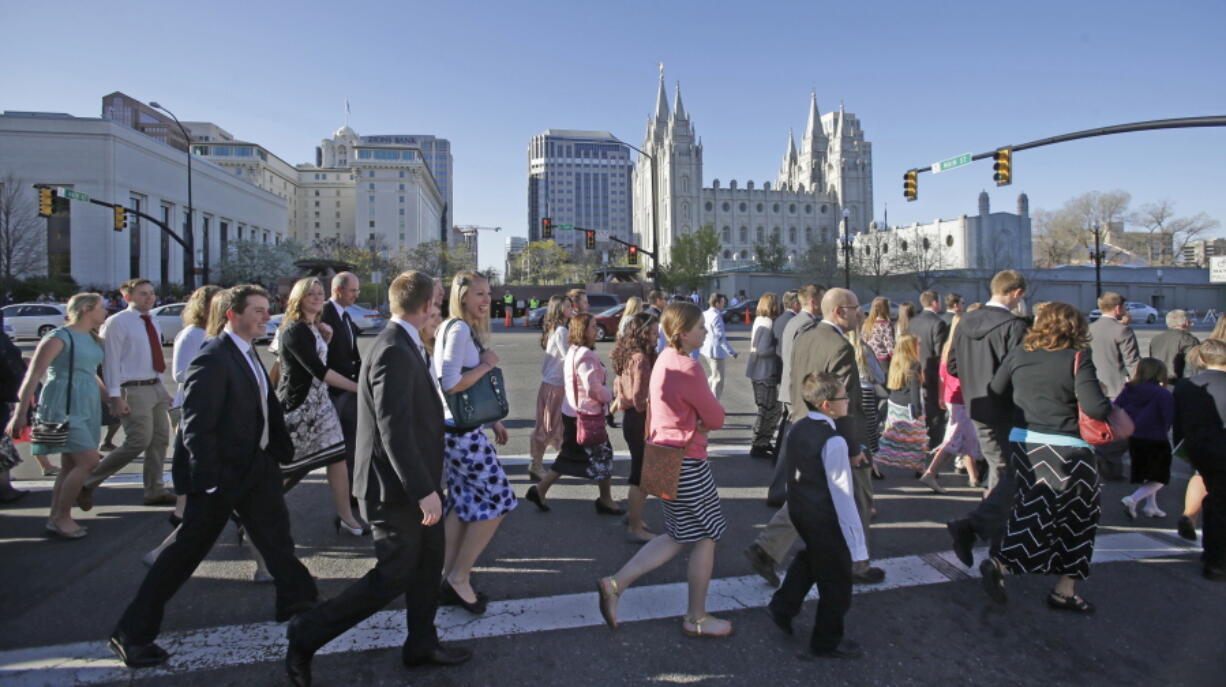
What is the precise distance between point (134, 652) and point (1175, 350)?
908cm

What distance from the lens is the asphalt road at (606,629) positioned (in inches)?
132

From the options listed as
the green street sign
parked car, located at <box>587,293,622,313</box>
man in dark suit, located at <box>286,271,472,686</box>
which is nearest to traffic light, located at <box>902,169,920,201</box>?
the green street sign

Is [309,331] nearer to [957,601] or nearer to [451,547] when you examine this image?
[451,547]

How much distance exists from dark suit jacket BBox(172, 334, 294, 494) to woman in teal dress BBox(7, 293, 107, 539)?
95.1 inches

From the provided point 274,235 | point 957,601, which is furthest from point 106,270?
point 957,601

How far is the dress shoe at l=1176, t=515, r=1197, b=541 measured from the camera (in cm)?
506

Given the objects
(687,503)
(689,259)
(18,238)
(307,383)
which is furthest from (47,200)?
(689,259)

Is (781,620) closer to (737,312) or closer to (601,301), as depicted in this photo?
(601,301)

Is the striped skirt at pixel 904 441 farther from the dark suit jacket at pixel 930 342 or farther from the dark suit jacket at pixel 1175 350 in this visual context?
the dark suit jacket at pixel 1175 350

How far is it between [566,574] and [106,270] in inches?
2615

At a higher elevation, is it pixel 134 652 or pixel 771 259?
pixel 771 259

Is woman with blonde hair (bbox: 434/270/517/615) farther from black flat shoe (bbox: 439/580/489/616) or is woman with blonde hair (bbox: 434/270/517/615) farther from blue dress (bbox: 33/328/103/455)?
blue dress (bbox: 33/328/103/455)

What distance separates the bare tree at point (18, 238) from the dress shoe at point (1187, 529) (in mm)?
50014

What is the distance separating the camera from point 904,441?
6.73 m
